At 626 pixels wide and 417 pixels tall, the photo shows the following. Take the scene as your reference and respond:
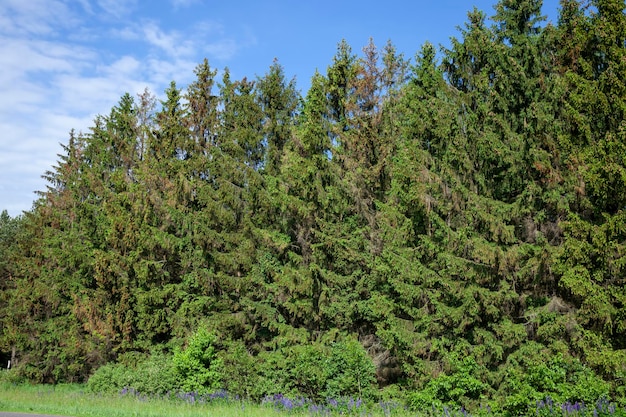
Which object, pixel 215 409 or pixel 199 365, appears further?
pixel 199 365

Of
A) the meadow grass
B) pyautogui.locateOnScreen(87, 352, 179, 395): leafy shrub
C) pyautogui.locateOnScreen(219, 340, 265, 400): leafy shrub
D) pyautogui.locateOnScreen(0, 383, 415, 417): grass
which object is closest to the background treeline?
pyautogui.locateOnScreen(219, 340, 265, 400): leafy shrub

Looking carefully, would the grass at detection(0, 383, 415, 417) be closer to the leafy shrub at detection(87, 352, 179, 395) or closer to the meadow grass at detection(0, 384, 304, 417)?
the meadow grass at detection(0, 384, 304, 417)

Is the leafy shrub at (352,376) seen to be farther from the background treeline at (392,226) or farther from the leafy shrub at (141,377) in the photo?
the leafy shrub at (141,377)

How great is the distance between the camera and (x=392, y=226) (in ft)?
55.2

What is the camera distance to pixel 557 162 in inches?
558

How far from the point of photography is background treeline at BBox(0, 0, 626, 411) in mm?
13289

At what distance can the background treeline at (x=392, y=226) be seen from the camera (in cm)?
1329

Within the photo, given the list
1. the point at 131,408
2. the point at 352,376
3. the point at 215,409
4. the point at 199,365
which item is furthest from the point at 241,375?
the point at 352,376

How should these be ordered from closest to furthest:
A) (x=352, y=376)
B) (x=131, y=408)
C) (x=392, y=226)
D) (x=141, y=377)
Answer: (x=131, y=408) < (x=352, y=376) < (x=392, y=226) < (x=141, y=377)

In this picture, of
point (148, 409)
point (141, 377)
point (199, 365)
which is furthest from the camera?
point (141, 377)

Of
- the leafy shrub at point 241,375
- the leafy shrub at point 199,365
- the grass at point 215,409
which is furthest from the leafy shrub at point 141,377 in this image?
the leafy shrub at point 241,375

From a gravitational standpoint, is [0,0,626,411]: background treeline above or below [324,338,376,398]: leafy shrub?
above

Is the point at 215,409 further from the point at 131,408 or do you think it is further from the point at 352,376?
the point at 352,376

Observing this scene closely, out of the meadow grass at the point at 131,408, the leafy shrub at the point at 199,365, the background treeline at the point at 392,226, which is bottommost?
A: the meadow grass at the point at 131,408
